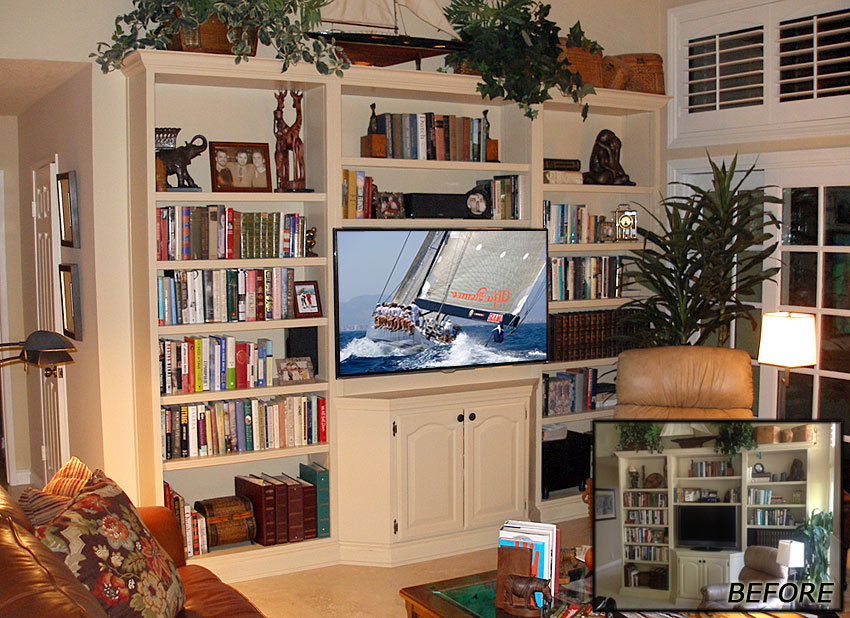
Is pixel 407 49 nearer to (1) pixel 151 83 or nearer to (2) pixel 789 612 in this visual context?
(1) pixel 151 83

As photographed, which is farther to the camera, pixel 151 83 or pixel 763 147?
pixel 763 147

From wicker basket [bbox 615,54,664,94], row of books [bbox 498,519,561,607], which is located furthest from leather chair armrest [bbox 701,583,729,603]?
wicker basket [bbox 615,54,664,94]

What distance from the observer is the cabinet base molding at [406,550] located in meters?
4.29

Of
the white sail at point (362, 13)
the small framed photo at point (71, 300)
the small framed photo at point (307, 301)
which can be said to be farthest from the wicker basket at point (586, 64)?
the small framed photo at point (71, 300)

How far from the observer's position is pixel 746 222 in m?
4.50

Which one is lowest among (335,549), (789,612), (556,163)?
(335,549)

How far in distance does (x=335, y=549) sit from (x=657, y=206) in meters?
2.65

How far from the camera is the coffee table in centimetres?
260

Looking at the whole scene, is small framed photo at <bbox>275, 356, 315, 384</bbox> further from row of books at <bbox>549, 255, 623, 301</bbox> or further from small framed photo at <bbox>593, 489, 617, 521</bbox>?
small framed photo at <bbox>593, 489, 617, 521</bbox>

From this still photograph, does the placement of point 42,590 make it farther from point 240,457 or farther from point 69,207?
point 69,207

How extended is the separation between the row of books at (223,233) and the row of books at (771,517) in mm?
2501

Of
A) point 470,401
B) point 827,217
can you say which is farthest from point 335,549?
point 827,217

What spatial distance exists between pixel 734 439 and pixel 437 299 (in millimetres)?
2221

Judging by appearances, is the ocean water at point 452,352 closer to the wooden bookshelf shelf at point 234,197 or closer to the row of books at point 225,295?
the row of books at point 225,295
